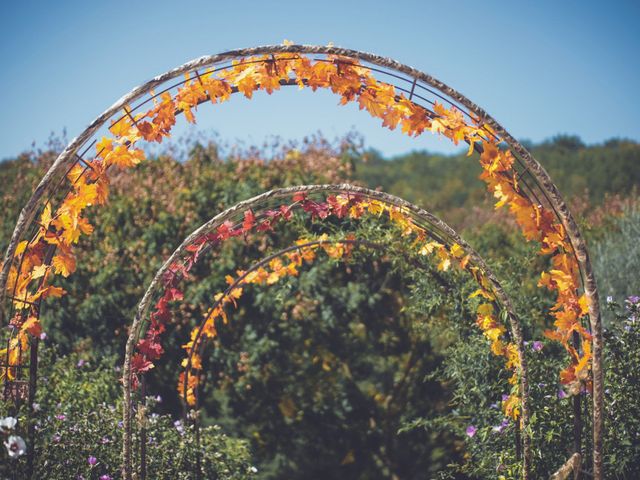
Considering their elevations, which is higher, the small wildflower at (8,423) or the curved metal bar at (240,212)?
the curved metal bar at (240,212)

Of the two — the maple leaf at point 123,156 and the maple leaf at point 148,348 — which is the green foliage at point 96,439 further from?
the maple leaf at point 123,156

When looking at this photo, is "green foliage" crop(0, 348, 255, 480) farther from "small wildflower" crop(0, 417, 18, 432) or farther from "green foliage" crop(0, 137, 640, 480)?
"small wildflower" crop(0, 417, 18, 432)

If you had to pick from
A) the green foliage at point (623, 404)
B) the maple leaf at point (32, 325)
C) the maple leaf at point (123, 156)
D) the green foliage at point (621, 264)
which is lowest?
the green foliage at point (623, 404)

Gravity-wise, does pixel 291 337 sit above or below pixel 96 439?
above

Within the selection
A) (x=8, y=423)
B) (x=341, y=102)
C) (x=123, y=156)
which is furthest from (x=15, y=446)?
(x=341, y=102)

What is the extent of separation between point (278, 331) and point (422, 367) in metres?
1.31

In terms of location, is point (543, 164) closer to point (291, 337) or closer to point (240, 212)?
point (291, 337)

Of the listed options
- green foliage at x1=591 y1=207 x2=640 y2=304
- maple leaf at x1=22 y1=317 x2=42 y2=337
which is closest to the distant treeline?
green foliage at x1=591 y1=207 x2=640 y2=304

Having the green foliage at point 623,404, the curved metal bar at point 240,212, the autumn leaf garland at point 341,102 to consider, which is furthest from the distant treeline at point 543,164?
the autumn leaf garland at point 341,102

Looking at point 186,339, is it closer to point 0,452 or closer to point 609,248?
point 0,452

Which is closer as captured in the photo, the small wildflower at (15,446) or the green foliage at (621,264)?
the small wildflower at (15,446)

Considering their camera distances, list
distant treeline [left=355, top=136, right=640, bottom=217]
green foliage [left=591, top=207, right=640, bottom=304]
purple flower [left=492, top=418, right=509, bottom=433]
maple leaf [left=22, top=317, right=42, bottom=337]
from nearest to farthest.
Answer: maple leaf [left=22, top=317, right=42, bottom=337] → purple flower [left=492, top=418, right=509, bottom=433] → green foliage [left=591, top=207, right=640, bottom=304] → distant treeline [left=355, top=136, right=640, bottom=217]

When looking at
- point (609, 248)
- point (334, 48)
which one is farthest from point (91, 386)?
point (609, 248)

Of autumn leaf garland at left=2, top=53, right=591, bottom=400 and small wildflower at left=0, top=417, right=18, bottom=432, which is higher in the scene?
autumn leaf garland at left=2, top=53, right=591, bottom=400
